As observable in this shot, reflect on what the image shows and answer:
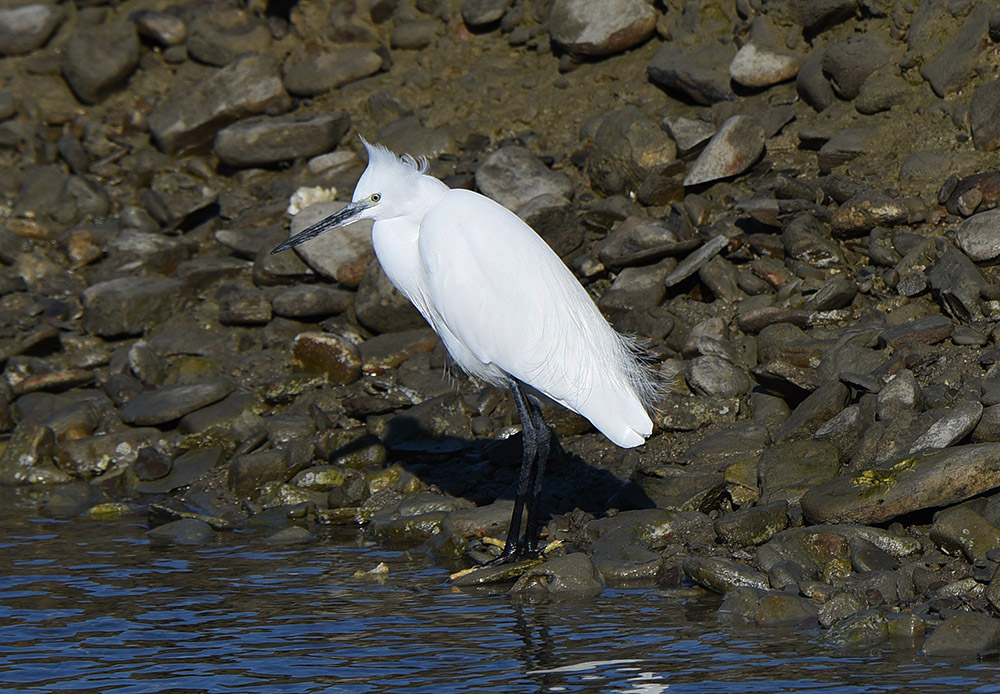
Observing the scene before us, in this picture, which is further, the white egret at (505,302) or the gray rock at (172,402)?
the gray rock at (172,402)

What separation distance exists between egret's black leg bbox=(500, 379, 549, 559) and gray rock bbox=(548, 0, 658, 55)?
525 cm

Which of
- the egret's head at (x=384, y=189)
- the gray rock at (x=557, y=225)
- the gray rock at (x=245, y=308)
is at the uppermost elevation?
the egret's head at (x=384, y=189)

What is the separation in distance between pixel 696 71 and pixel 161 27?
617 cm

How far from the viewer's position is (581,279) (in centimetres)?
919

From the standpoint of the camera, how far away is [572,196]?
9.98 m

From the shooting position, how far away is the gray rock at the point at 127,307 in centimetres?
1015

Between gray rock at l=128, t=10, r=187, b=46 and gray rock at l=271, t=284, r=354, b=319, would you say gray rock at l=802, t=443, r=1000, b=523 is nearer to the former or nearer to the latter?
gray rock at l=271, t=284, r=354, b=319

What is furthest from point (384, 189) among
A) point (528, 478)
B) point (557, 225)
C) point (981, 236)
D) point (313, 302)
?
point (981, 236)

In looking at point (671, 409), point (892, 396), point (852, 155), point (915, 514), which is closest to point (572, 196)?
point (852, 155)

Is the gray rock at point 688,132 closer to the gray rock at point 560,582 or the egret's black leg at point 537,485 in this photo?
the egret's black leg at point 537,485

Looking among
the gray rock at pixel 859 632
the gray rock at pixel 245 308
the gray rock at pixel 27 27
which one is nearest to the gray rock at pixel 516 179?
the gray rock at pixel 245 308

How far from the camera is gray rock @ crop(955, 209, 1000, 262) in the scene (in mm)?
7594

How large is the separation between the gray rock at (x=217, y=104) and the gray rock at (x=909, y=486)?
806 cm

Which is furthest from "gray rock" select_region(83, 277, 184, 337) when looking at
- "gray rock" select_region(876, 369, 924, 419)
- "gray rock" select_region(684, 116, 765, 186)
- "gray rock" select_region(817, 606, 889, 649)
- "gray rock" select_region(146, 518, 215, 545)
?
"gray rock" select_region(817, 606, 889, 649)
